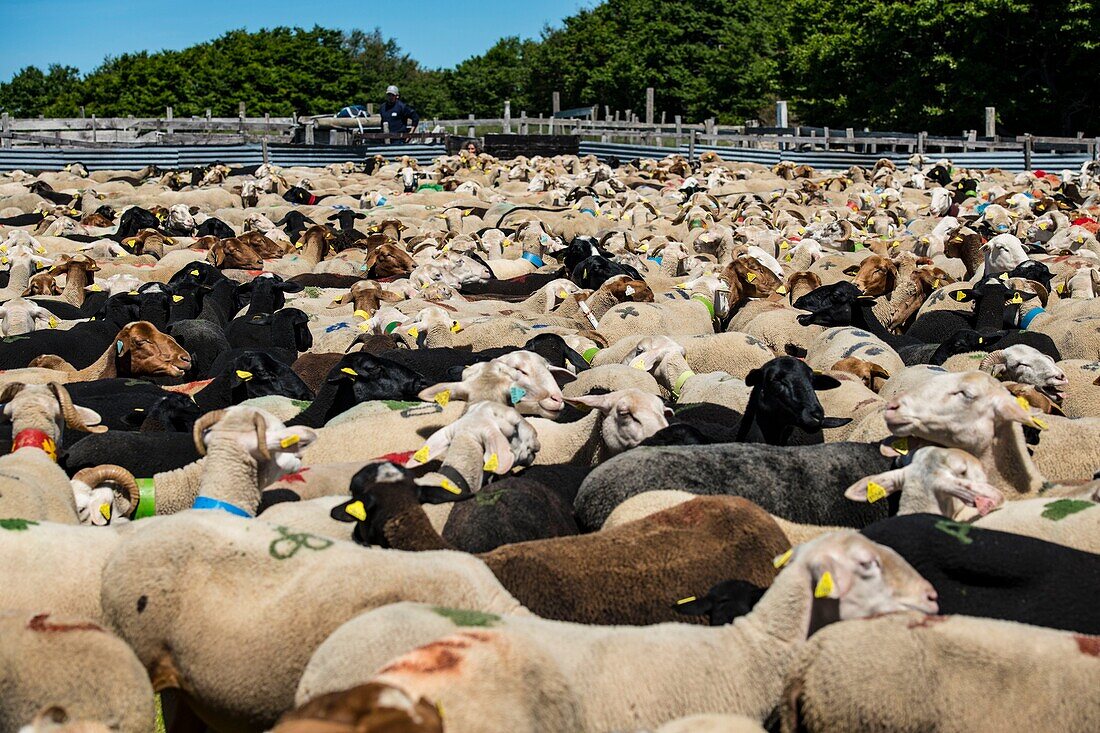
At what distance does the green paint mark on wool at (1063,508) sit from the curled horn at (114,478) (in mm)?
3826

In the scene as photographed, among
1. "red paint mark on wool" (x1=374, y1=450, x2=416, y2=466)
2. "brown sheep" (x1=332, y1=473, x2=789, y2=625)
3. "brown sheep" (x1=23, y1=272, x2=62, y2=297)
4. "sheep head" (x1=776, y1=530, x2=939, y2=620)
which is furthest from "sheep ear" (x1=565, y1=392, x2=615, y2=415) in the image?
"brown sheep" (x1=23, y1=272, x2=62, y2=297)

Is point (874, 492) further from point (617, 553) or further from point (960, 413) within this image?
point (617, 553)

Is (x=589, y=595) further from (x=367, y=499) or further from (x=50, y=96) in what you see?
(x=50, y=96)

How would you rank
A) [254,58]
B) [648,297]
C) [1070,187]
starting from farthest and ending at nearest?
1. [254,58]
2. [1070,187]
3. [648,297]

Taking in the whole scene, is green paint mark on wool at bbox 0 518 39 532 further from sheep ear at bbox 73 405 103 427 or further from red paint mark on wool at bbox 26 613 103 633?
sheep ear at bbox 73 405 103 427

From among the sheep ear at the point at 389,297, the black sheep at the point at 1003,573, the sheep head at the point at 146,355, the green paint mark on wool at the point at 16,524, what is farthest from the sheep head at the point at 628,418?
the sheep ear at the point at 389,297

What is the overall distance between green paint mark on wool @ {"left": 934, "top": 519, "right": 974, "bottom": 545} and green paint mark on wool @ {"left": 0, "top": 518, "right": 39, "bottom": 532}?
3.20m

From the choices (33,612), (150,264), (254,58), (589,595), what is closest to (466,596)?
(589,595)

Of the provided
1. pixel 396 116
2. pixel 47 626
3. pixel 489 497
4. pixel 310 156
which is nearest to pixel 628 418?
pixel 489 497

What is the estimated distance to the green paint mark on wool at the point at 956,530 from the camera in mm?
4250

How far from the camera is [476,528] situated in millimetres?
4910

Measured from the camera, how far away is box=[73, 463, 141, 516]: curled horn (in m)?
5.49

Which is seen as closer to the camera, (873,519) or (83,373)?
(873,519)

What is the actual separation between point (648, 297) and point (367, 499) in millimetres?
6486
